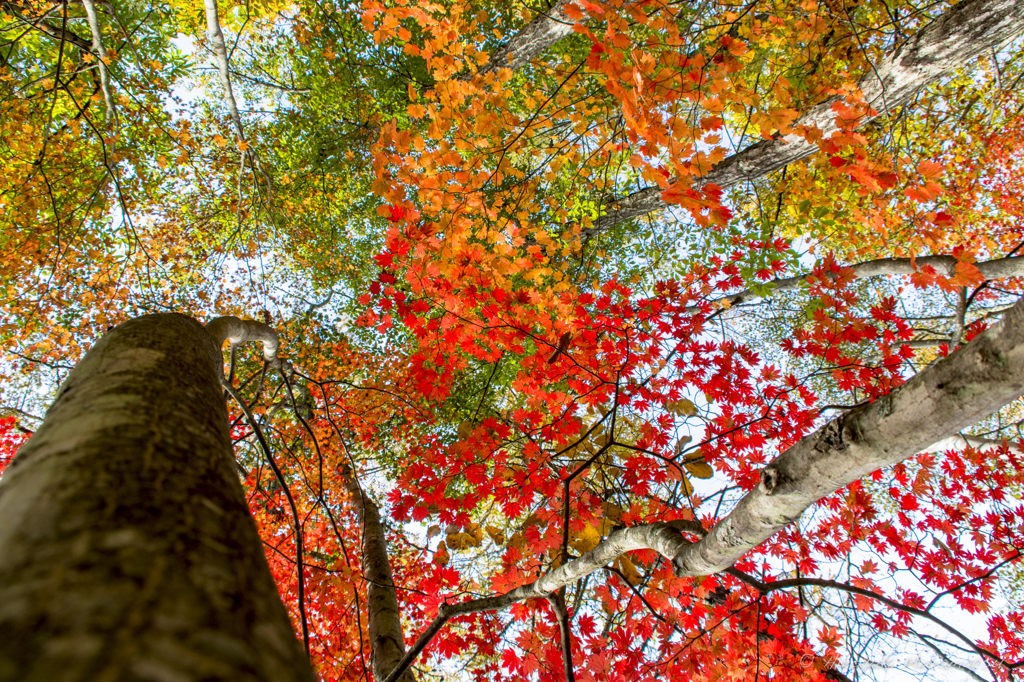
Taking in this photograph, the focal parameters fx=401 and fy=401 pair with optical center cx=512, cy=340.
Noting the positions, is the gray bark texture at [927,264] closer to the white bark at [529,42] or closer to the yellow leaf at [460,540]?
the yellow leaf at [460,540]

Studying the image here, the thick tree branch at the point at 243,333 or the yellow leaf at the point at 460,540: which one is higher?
the thick tree branch at the point at 243,333

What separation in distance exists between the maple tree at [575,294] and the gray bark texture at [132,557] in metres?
1.12

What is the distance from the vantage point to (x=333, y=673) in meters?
4.58

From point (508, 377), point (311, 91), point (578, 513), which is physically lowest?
point (578, 513)

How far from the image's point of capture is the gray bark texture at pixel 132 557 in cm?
31

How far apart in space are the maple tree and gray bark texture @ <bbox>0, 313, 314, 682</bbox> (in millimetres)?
1123

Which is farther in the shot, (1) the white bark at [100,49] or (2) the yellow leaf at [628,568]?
(2) the yellow leaf at [628,568]

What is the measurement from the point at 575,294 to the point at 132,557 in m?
4.34

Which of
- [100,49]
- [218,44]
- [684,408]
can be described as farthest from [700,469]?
[100,49]

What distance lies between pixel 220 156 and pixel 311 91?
1.69 metres

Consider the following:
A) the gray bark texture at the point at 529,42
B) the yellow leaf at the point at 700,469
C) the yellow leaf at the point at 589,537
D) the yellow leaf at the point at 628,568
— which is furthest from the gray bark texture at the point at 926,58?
the gray bark texture at the point at 529,42

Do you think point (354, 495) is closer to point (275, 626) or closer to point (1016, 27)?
point (275, 626)

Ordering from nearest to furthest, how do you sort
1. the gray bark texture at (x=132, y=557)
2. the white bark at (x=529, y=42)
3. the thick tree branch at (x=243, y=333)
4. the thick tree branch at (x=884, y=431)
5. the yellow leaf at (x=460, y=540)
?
the gray bark texture at (x=132, y=557) < the thick tree branch at (x=884, y=431) < the thick tree branch at (x=243, y=333) < the yellow leaf at (x=460, y=540) < the white bark at (x=529, y=42)

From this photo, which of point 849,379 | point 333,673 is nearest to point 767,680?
point 849,379
